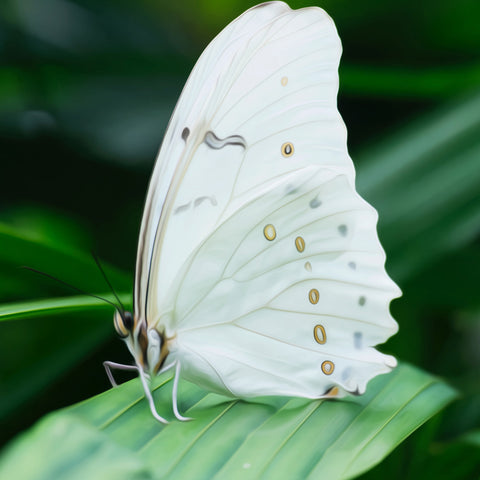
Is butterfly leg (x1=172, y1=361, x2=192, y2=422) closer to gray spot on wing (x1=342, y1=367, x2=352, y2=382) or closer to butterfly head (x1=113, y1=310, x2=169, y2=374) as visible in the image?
butterfly head (x1=113, y1=310, x2=169, y2=374)

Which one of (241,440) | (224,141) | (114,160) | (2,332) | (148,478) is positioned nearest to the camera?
(148,478)

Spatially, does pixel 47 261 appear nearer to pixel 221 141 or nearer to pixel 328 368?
pixel 221 141

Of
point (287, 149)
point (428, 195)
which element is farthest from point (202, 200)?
point (428, 195)

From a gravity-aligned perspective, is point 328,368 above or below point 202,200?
below

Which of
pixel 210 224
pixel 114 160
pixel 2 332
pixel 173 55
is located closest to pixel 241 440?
pixel 210 224

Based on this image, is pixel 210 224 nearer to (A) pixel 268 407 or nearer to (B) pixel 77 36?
(A) pixel 268 407

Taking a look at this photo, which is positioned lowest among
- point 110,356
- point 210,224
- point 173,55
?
point 110,356
